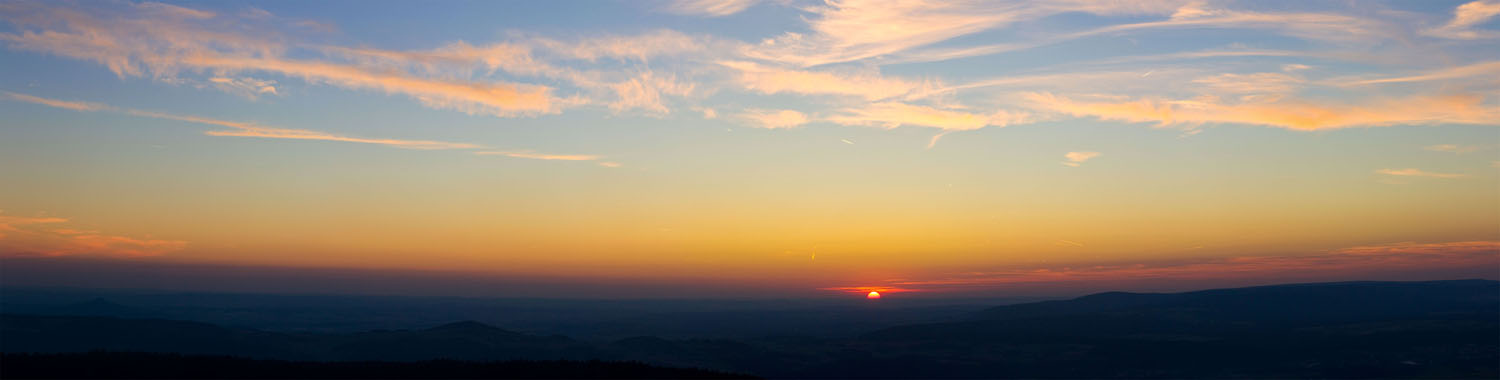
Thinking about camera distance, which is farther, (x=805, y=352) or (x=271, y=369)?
(x=805, y=352)

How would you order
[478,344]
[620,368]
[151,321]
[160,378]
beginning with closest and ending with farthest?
[160,378] < [620,368] < [151,321] < [478,344]

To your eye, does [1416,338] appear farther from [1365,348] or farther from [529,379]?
[529,379]

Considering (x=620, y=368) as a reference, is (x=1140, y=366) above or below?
below

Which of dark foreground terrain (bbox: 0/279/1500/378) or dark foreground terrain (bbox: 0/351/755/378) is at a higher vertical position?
dark foreground terrain (bbox: 0/351/755/378)

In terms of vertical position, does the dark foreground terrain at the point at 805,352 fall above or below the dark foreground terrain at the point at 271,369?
below

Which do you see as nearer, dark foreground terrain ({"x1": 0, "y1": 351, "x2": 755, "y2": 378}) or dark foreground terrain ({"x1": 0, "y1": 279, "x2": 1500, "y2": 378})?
dark foreground terrain ({"x1": 0, "y1": 351, "x2": 755, "y2": 378})

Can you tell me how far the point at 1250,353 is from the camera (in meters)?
184

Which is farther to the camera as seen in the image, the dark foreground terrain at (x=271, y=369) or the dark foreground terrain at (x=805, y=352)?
the dark foreground terrain at (x=805, y=352)

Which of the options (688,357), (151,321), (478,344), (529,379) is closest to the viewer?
(529,379)

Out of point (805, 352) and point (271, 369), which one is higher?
point (271, 369)

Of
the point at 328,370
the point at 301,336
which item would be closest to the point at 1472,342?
the point at 328,370

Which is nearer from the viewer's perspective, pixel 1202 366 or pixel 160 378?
pixel 160 378

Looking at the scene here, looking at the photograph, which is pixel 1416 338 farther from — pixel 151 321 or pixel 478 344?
pixel 151 321

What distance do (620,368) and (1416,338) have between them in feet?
613
